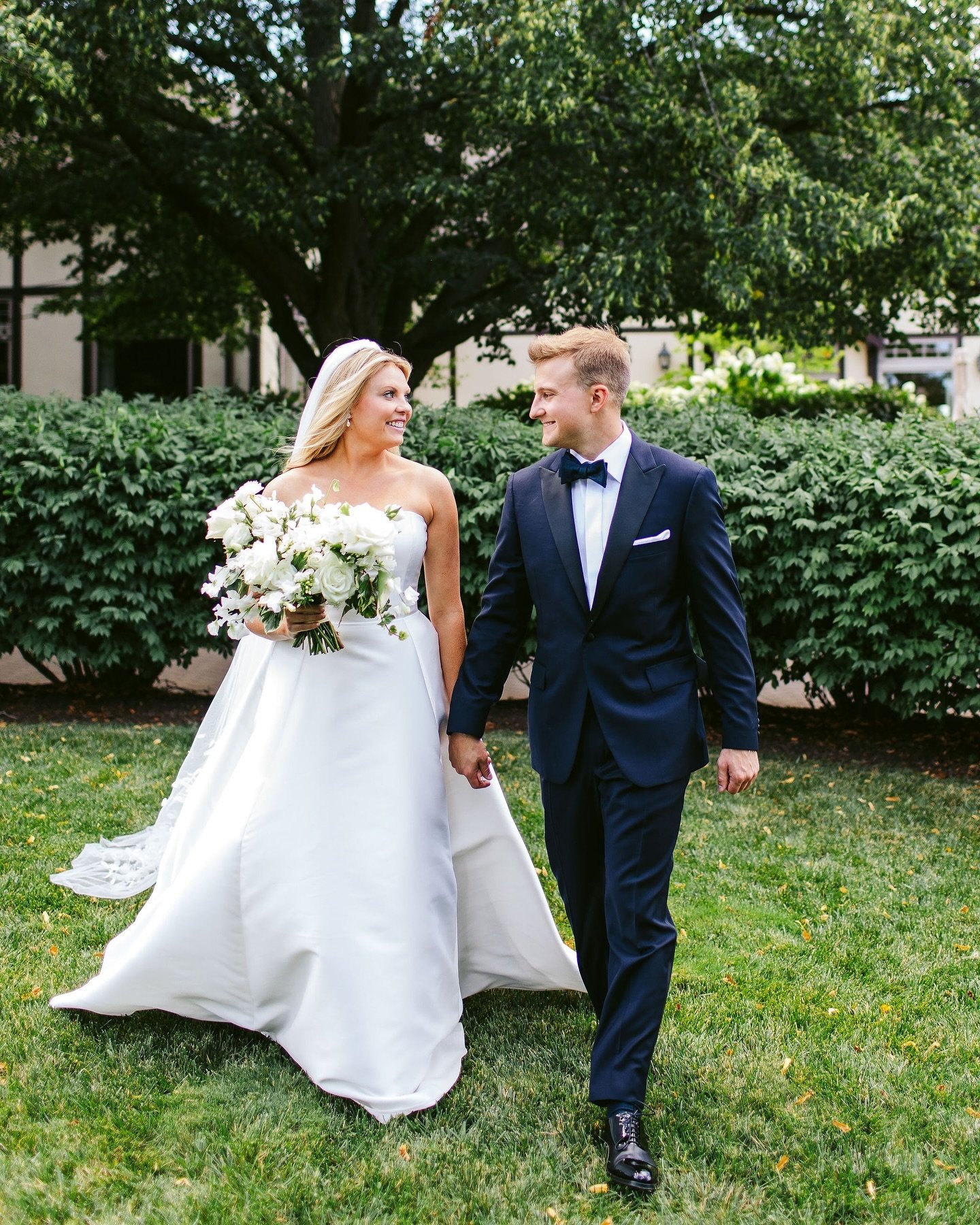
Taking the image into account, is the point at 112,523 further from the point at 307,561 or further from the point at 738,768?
the point at 738,768

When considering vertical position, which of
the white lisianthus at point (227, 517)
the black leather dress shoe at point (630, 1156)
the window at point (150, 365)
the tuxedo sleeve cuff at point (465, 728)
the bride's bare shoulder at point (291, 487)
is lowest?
the black leather dress shoe at point (630, 1156)

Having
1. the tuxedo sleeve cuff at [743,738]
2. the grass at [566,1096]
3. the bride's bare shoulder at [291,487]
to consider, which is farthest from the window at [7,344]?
the tuxedo sleeve cuff at [743,738]

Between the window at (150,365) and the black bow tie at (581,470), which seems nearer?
the black bow tie at (581,470)

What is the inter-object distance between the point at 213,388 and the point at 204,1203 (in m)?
7.33

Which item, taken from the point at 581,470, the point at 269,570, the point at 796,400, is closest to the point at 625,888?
the point at 581,470

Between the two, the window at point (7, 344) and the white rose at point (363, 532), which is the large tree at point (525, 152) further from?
the white rose at point (363, 532)

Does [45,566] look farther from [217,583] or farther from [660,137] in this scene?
[660,137]

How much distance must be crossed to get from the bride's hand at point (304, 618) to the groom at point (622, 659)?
62 centimetres

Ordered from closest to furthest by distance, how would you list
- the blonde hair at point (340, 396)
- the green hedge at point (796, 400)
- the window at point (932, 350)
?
1. the blonde hair at point (340, 396)
2. the green hedge at point (796, 400)
3. the window at point (932, 350)

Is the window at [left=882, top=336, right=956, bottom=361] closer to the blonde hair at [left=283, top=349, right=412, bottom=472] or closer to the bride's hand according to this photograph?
the blonde hair at [left=283, top=349, right=412, bottom=472]

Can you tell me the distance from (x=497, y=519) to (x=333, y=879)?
468 centimetres

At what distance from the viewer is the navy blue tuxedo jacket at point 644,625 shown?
3.17m

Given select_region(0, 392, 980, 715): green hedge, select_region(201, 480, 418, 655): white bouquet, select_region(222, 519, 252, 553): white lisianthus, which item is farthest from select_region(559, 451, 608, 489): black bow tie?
select_region(0, 392, 980, 715): green hedge

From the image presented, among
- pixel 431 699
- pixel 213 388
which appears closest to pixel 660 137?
pixel 213 388
